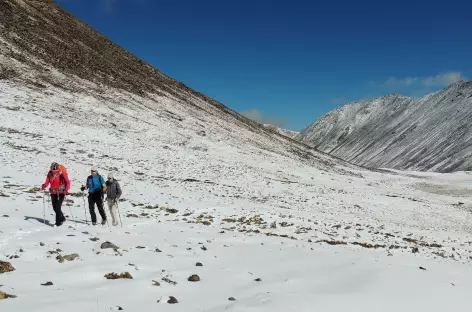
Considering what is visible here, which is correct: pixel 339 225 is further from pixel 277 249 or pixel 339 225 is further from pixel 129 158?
pixel 129 158

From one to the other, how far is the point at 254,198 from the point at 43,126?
23946 millimetres

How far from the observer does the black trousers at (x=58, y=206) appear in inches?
574

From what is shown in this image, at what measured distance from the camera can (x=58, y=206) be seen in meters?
14.9

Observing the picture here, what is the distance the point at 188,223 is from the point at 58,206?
5.86m

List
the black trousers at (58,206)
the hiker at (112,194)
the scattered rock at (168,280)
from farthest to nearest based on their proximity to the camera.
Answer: the hiker at (112,194), the black trousers at (58,206), the scattered rock at (168,280)

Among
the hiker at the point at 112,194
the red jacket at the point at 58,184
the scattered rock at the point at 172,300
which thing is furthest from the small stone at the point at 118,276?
the hiker at the point at 112,194

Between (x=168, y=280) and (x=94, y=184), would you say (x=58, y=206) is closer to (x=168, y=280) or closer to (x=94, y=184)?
(x=94, y=184)

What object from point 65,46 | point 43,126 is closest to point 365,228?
point 43,126

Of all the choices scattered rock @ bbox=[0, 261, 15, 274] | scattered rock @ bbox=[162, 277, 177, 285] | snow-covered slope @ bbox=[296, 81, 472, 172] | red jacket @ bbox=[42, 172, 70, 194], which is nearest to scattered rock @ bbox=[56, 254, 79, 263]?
scattered rock @ bbox=[0, 261, 15, 274]

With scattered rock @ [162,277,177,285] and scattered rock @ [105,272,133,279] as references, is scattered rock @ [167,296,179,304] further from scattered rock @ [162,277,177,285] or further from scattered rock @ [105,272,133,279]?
scattered rock @ [105,272,133,279]

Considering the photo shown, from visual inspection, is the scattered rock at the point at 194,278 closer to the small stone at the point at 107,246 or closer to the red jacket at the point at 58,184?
the small stone at the point at 107,246

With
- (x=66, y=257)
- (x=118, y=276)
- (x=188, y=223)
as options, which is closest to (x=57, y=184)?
(x=66, y=257)

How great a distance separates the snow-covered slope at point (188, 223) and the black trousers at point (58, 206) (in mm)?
599

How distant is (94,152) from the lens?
124 ft
